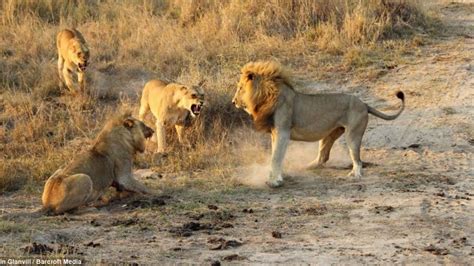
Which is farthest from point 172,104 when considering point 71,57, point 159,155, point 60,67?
point 60,67

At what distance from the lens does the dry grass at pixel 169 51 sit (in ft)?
34.9

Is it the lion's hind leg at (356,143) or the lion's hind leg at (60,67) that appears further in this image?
the lion's hind leg at (60,67)

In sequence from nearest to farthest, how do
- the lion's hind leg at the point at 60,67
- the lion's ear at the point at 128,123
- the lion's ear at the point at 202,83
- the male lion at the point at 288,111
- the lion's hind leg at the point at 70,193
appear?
the lion's hind leg at the point at 70,193 → the lion's ear at the point at 128,123 → the male lion at the point at 288,111 → the lion's ear at the point at 202,83 → the lion's hind leg at the point at 60,67

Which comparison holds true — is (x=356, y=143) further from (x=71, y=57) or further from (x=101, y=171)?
(x=71, y=57)

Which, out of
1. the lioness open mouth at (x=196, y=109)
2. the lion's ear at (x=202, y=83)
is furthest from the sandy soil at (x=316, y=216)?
the lion's ear at (x=202, y=83)

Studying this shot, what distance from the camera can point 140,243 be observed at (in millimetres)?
7078

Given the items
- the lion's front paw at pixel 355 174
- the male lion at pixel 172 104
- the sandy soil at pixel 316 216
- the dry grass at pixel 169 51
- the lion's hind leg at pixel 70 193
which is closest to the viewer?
the sandy soil at pixel 316 216

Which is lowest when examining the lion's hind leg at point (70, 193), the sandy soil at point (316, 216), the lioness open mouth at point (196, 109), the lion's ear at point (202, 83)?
the sandy soil at point (316, 216)

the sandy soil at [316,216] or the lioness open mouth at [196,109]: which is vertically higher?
the lioness open mouth at [196,109]

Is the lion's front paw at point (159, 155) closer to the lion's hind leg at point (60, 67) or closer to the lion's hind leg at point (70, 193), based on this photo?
the lion's hind leg at point (70, 193)

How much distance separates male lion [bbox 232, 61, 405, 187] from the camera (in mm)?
9117

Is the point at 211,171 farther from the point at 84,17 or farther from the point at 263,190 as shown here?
the point at 84,17

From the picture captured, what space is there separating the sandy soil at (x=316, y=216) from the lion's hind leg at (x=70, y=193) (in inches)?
5.2

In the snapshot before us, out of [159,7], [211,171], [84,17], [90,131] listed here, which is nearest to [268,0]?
[159,7]
